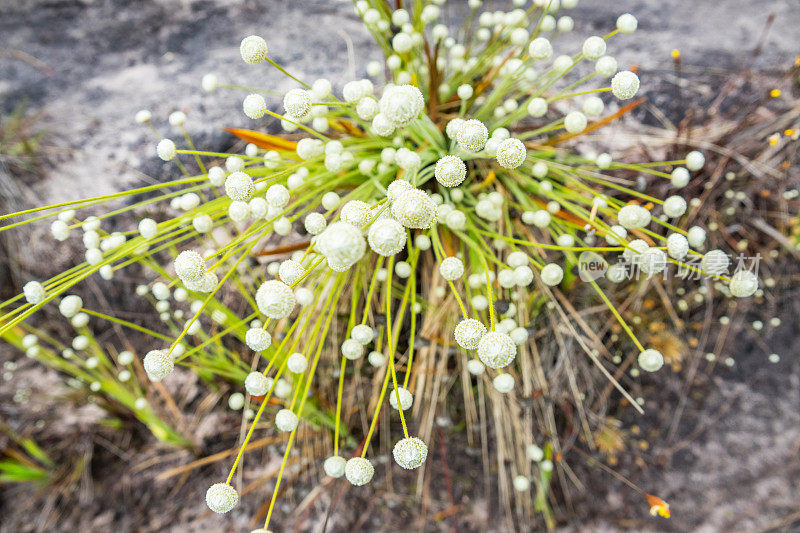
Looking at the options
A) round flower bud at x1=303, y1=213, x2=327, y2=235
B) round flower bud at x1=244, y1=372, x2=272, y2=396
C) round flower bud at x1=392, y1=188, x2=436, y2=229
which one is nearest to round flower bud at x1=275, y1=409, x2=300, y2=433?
round flower bud at x1=244, y1=372, x2=272, y2=396

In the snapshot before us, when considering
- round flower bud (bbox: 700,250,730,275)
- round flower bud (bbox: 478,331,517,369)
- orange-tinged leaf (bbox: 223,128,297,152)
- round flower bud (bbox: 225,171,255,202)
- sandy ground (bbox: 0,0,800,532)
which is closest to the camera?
round flower bud (bbox: 478,331,517,369)

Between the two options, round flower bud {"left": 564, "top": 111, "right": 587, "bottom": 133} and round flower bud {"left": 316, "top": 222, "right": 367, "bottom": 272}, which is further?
round flower bud {"left": 564, "top": 111, "right": 587, "bottom": 133}

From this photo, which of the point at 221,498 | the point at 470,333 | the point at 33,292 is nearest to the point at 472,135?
the point at 470,333

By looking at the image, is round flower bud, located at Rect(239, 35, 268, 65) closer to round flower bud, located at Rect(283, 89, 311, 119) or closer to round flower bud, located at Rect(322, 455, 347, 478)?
round flower bud, located at Rect(283, 89, 311, 119)

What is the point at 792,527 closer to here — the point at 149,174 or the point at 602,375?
the point at 602,375

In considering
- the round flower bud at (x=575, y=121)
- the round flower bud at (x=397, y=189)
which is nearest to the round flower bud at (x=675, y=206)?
the round flower bud at (x=575, y=121)
